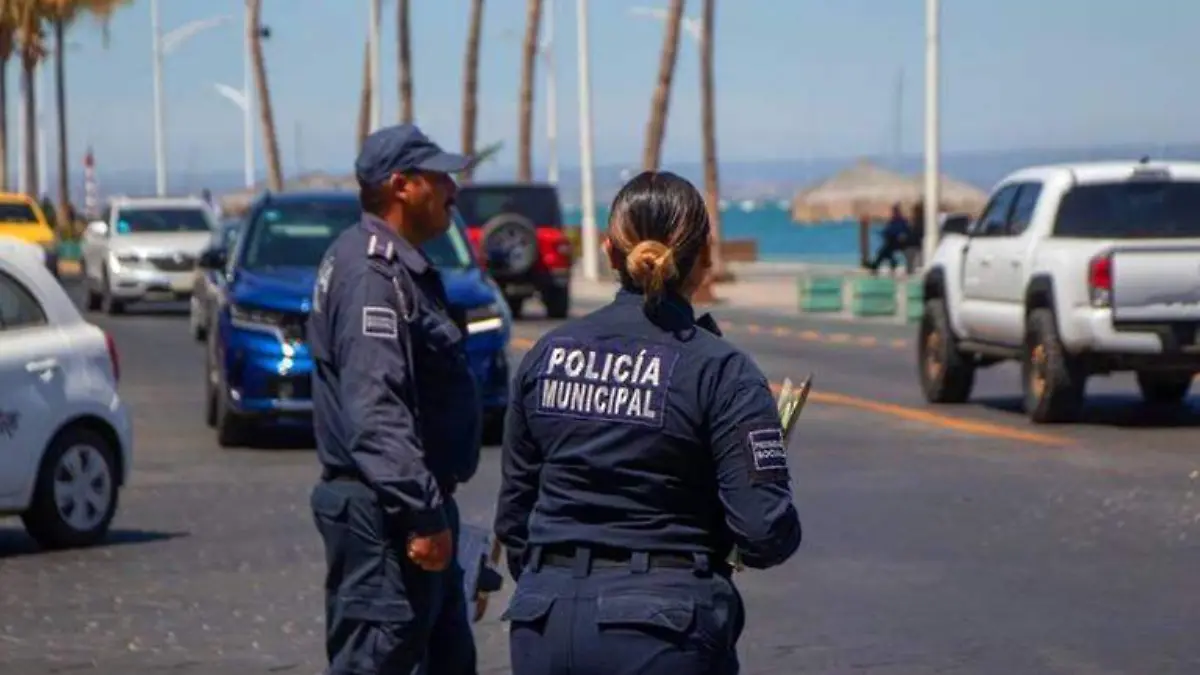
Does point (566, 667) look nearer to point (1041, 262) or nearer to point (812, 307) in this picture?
point (1041, 262)

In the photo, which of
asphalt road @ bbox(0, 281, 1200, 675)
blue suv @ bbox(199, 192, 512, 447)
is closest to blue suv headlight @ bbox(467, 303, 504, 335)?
blue suv @ bbox(199, 192, 512, 447)

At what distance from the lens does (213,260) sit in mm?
19266

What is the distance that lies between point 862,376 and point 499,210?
12.9m

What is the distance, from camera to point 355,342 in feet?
20.5

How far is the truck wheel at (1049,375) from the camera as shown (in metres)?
Result: 18.9

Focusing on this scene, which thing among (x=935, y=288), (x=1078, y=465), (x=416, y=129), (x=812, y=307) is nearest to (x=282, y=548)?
(x=1078, y=465)

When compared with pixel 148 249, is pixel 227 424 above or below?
above

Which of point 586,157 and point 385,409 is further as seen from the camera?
point 586,157

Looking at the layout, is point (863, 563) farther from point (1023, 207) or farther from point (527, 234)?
point (527, 234)

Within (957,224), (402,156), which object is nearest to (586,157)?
(957,224)

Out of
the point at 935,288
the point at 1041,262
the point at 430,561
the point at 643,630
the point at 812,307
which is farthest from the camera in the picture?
the point at 812,307

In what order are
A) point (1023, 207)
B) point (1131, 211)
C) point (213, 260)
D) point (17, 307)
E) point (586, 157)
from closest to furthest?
point (17, 307), point (213, 260), point (1131, 211), point (1023, 207), point (586, 157)

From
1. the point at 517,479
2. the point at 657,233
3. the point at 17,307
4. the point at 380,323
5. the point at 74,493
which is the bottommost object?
the point at 74,493

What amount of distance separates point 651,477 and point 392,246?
155cm
